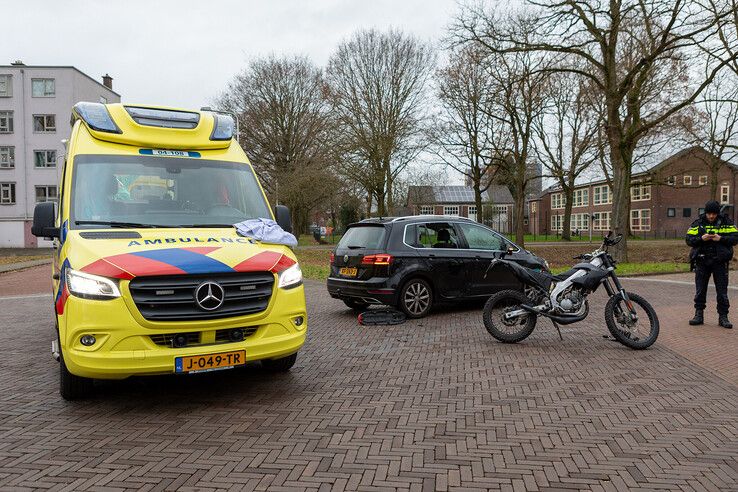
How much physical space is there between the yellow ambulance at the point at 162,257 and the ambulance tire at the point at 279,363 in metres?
0.01

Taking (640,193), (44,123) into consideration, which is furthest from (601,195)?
(44,123)

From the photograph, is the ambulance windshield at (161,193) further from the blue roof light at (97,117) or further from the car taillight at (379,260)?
the car taillight at (379,260)

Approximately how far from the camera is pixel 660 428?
4.12 m

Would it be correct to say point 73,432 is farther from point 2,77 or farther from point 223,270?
point 2,77

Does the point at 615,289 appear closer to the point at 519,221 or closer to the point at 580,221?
the point at 519,221

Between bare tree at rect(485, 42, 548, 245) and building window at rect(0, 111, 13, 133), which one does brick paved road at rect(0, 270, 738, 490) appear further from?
building window at rect(0, 111, 13, 133)

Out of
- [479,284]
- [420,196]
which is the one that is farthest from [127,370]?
[420,196]

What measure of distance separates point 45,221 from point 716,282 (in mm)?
8634

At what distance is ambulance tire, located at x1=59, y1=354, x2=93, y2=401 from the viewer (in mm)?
4664

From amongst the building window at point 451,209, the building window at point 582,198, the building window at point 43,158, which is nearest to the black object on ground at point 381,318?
the building window at point 43,158

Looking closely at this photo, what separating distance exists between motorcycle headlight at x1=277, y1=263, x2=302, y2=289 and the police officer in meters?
6.11

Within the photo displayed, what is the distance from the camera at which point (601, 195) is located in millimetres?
61094

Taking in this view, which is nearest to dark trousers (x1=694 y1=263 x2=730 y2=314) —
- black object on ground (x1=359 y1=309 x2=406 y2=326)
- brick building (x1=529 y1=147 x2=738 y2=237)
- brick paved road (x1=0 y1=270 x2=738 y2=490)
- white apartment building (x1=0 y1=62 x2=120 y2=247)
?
brick paved road (x1=0 y1=270 x2=738 y2=490)

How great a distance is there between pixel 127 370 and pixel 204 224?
1559mm
